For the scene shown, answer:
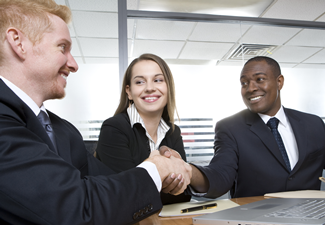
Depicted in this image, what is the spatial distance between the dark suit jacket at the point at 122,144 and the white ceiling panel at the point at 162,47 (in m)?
2.30

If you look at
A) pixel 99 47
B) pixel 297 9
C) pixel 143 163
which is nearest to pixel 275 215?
pixel 143 163

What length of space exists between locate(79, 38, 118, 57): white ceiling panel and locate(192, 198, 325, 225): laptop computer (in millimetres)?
2496

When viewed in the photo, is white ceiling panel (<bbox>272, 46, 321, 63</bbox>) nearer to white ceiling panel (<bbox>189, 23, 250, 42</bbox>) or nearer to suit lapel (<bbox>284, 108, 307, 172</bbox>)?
white ceiling panel (<bbox>189, 23, 250, 42</bbox>)

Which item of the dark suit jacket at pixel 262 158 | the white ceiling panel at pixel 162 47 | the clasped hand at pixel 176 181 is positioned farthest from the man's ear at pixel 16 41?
the white ceiling panel at pixel 162 47

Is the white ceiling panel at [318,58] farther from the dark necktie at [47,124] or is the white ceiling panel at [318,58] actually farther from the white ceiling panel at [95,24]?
the dark necktie at [47,124]

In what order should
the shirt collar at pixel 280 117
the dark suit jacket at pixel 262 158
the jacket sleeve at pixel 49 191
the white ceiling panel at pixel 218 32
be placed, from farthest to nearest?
the white ceiling panel at pixel 218 32, the shirt collar at pixel 280 117, the dark suit jacket at pixel 262 158, the jacket sleeve at pixel 49 191

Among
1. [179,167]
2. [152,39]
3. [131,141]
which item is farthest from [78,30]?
[179,167]

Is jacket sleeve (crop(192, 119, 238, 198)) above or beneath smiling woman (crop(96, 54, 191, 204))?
beneath

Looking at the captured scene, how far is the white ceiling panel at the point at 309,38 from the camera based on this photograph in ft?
14.5

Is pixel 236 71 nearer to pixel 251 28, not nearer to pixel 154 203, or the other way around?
pixel 251 28

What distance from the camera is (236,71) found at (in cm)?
389

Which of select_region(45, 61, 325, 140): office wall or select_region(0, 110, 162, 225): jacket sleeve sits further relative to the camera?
select_region(45, 61, 325, 140): office wall

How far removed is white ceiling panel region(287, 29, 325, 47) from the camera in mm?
4426

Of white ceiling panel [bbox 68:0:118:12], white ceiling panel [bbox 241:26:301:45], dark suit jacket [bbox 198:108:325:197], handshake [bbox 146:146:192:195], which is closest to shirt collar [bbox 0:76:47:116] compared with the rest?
handshake [bbox 146:146:192:195]
